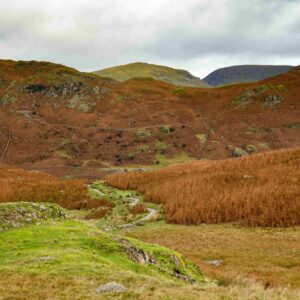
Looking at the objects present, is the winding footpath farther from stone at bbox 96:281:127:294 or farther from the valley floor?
stone at bbox 96:281:127:294

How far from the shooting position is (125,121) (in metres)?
114

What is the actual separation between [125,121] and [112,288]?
102996 mm

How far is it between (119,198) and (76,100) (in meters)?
75.9

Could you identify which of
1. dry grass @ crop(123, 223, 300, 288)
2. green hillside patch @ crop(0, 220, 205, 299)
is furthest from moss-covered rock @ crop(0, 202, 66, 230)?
dry grass @ crop(123, 223, 300, 288)

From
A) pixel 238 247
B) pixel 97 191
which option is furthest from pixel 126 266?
pixel 97 191

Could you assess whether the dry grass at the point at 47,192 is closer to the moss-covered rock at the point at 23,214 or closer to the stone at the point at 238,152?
the moss-covered rock at the point at 23,214

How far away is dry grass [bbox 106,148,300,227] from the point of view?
137 ft

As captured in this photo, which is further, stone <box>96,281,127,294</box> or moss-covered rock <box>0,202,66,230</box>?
moss-covered rock <box>0,202,66,230</box>

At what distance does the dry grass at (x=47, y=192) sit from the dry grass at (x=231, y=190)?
24.5ft

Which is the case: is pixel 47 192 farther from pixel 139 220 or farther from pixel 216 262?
pixel 216 262

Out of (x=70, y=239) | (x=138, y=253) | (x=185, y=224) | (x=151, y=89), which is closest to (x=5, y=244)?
(x=70, y=239)

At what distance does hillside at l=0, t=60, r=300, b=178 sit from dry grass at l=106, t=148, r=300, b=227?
23.7 metres

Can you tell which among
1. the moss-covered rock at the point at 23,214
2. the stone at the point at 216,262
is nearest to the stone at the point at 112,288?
the moss-covered rock at the point at 23,214

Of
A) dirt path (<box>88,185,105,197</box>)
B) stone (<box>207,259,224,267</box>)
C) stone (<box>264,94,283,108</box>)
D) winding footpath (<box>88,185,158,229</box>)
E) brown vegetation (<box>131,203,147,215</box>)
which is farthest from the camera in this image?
stone (<box>264,94,283,108</box>)
